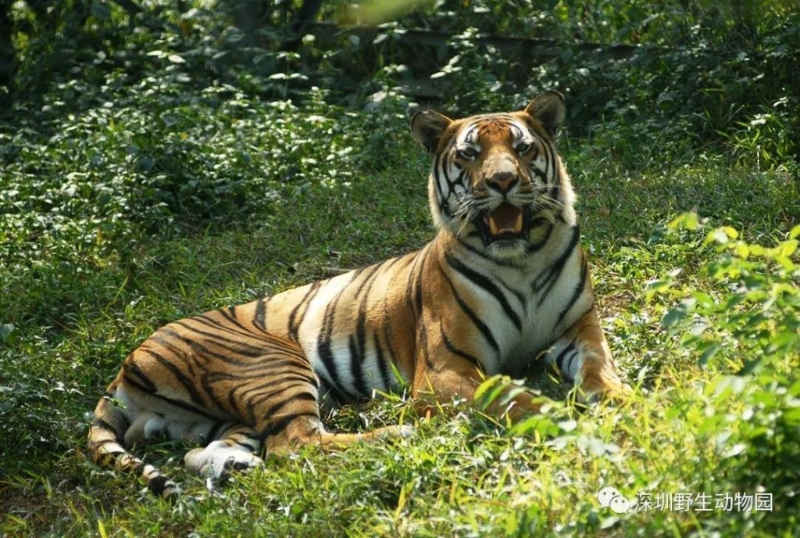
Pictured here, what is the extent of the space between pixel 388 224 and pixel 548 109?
1.93 meters

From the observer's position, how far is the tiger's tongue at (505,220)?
193 inches

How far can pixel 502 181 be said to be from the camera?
4828 mm

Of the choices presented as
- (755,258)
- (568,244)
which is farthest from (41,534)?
(755,258)

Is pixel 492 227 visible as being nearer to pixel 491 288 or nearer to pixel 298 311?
pixel 491 288

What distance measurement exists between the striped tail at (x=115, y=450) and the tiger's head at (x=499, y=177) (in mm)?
1561

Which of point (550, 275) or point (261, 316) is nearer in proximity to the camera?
point (550, 275)

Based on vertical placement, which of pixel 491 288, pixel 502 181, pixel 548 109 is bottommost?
pixel 491 288

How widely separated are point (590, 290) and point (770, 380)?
75.4 inches

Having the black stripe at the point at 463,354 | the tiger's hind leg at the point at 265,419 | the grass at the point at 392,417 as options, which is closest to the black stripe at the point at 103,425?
the grass at the point at 392,417

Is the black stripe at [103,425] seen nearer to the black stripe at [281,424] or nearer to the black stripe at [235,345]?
the black stripe at [235,345]

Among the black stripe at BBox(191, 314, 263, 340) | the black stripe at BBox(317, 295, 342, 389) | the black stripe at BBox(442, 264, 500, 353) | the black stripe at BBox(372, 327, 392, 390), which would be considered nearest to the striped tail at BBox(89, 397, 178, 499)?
the black stripe at BBox(191, 314, 263, 340)

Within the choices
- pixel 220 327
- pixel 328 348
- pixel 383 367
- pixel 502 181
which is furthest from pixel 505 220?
pixel 220 327

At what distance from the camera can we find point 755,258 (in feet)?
19.3

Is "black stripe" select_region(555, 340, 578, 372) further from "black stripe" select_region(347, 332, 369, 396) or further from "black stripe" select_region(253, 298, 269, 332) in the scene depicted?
"black stripe" select_region(253, 298, 269, 332)
